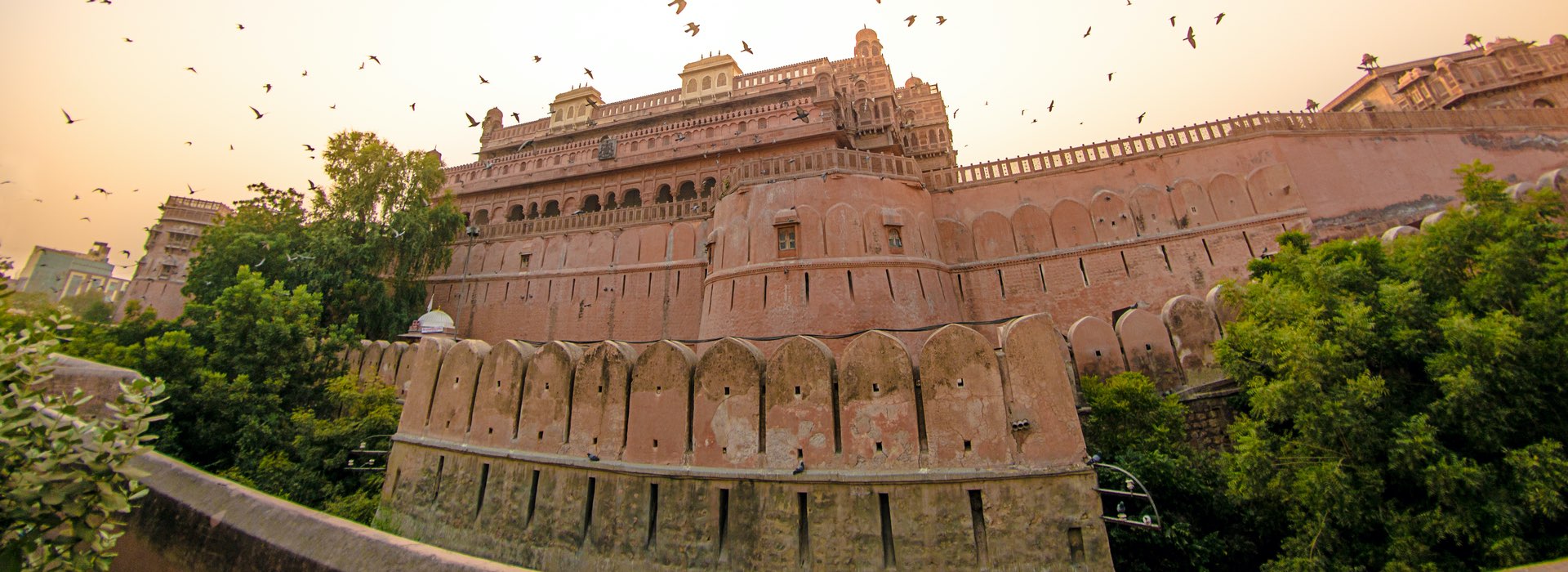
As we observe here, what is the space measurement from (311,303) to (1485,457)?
65.4ft

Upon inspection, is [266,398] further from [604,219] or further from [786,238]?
[604,219]

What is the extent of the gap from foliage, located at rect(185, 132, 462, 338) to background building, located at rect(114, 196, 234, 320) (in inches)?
500

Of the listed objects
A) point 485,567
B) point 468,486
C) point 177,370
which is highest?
point 177,370

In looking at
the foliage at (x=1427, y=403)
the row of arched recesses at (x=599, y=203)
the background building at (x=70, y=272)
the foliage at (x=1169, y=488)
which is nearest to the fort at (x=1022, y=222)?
the foliage at (x=1169, y=488)

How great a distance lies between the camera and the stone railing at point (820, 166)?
15273mm

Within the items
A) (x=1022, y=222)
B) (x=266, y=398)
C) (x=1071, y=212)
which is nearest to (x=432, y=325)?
(x=266, y=398)

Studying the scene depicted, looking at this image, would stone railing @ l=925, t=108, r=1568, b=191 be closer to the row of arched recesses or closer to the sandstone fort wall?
the sandstone fort wall

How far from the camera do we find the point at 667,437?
7.55 meters

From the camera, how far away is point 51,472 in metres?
3.03

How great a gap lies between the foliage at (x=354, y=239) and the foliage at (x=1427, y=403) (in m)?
23.4

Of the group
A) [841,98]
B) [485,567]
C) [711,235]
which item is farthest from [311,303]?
[841,98]

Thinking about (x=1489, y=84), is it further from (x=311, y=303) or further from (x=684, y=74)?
(x=311, y=303)

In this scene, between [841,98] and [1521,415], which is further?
[841,98]

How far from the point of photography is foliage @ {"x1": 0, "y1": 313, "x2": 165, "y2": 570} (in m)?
2.88
